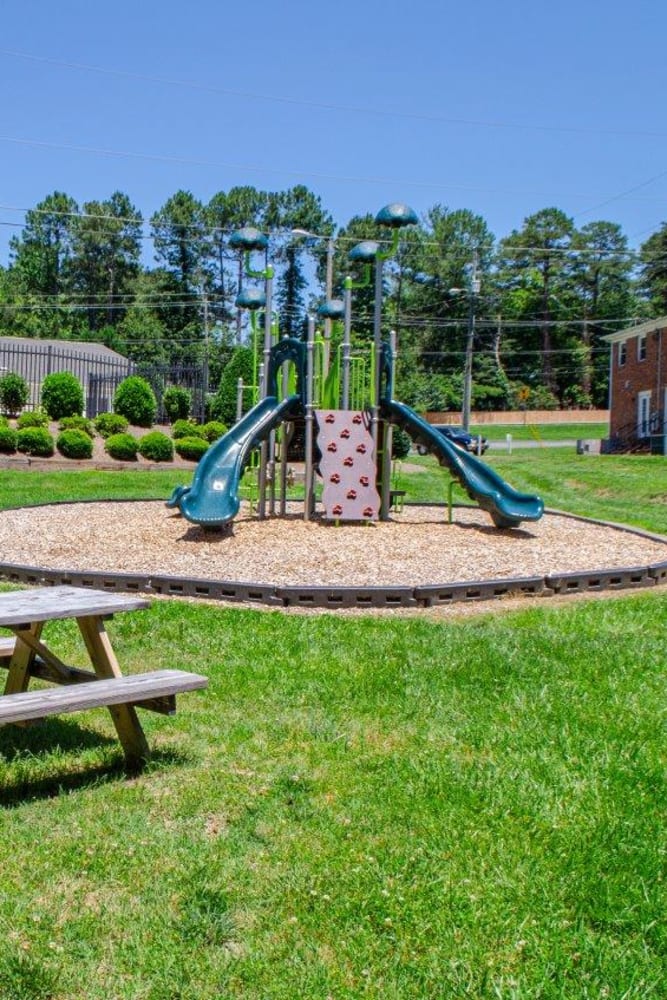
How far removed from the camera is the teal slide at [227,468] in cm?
982

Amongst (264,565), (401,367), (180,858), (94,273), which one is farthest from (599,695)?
(94,273)

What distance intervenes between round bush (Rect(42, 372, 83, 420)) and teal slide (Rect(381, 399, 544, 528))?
14615 millimetres

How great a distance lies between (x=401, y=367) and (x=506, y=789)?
65.6 metres

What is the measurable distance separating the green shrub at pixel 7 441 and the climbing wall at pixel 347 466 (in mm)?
11422

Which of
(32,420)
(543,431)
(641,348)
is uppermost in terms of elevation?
(641,348)

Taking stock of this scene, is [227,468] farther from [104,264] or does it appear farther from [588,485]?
[104,264]

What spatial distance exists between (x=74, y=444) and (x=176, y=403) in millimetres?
8138

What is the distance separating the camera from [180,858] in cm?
318

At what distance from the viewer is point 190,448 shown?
2327cm

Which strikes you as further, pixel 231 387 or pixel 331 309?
pixel 231 387

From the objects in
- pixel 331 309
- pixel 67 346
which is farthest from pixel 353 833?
pixel 67 346

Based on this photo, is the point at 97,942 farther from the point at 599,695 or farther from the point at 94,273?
the point at 94,273

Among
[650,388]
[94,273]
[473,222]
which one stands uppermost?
[473,222]

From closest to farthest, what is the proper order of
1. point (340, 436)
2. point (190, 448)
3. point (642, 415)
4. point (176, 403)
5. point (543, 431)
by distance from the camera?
point (340, 436) < point (190, 448) < point (176, 403) < point (642, 415) < point (543, 431)
